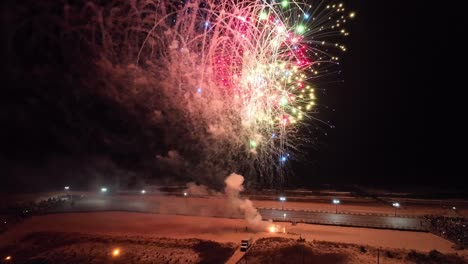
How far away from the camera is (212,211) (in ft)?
107

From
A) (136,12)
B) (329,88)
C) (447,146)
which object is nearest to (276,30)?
(136,12)

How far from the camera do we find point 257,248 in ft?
73.7

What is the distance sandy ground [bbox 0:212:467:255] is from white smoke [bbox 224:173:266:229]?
0.85m

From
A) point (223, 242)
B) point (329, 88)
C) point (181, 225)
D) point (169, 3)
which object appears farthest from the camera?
point (329, 88)

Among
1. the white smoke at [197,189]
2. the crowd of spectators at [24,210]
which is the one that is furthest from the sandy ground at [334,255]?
the crowd of spectators at [24,210]

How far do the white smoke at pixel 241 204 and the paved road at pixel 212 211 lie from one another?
3.46ft

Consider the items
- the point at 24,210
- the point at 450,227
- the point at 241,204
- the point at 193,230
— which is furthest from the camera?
the point at 24,210

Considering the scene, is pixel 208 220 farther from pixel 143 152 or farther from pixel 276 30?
pixel 143 152

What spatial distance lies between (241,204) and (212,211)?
3.69m

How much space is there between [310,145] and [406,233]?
3022 cm

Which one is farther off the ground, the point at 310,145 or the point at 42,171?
the point at 310,145

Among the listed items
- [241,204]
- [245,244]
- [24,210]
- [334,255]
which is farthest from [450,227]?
[24,210]

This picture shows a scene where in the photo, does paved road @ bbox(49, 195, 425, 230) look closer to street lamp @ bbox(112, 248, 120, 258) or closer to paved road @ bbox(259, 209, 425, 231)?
paved road @ bbox(259, 209, 425, 231)

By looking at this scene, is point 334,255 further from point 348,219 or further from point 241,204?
point 241,204
